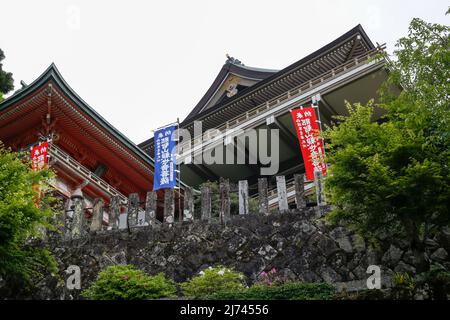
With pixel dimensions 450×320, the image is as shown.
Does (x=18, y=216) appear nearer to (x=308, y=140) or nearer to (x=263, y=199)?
(x=263, y=199)

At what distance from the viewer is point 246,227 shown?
1359cm

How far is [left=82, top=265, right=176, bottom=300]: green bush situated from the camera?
10273 millimetres

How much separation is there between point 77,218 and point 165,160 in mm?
6390

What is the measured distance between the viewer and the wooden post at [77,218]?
14.5 m

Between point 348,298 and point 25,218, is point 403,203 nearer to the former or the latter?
point 348,298

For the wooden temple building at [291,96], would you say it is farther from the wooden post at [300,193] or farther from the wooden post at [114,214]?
the wooden post at [114,214]

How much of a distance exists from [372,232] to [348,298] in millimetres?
1704

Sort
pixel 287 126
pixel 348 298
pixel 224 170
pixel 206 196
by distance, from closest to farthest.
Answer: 1. pixel 348 298
2. pixel 206 196
3. pixel 287 126
4. pixel 224 170

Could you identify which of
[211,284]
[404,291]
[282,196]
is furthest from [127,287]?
[282,196]

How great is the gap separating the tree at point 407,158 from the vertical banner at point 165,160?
10.9 m

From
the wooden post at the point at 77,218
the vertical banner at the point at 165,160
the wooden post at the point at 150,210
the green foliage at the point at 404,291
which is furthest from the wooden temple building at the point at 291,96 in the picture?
the green foliage at the point at 404,291

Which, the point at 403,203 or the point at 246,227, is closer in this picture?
the point at 403,203

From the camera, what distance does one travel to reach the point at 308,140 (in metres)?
22.1
